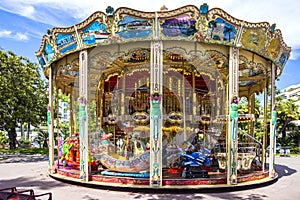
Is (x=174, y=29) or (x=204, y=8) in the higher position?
(x=204, y=8)

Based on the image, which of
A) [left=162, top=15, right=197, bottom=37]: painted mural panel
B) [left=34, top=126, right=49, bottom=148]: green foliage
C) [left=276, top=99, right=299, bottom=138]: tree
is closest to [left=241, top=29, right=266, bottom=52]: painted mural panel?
[left=162, top=15, right=197, bottom=37]: painted mural panel

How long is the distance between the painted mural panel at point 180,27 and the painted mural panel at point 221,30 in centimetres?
48

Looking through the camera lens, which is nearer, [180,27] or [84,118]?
[180,27]

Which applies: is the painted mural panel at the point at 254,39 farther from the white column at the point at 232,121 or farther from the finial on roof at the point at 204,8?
the finial on roof at the point at 204,8

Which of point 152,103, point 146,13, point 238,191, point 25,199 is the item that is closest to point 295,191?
point 238,191

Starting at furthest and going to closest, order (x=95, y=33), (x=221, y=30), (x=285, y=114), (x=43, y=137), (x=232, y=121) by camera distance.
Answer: (x=43, y=137) → (x=285, y=114) → (x=95, y=33) → (x=232, y=121) → (x=221, y=30)

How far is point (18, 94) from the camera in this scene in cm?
1984

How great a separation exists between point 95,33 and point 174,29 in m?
2.31

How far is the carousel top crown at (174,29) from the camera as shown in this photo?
26.2 ft

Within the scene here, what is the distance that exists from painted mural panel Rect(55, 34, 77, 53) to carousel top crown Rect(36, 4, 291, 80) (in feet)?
0.10

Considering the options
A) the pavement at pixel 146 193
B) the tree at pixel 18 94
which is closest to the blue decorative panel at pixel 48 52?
the pavement at pixel 146 193

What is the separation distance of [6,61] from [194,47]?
614 inches

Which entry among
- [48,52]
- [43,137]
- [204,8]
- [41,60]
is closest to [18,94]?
[41,60]

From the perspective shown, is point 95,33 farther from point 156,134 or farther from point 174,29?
point 156,134
